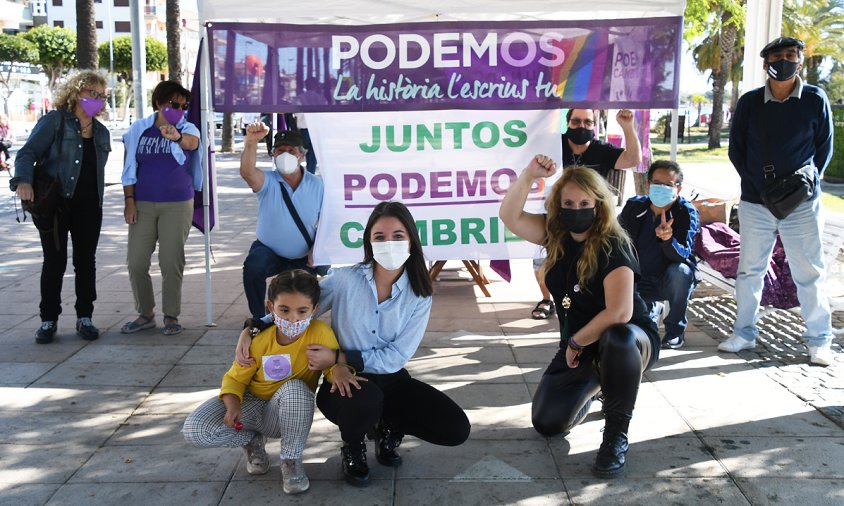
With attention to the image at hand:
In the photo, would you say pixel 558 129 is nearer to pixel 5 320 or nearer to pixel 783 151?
pixel 783 151

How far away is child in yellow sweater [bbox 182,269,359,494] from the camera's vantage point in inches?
141

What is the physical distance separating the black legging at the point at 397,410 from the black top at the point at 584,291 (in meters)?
0.76

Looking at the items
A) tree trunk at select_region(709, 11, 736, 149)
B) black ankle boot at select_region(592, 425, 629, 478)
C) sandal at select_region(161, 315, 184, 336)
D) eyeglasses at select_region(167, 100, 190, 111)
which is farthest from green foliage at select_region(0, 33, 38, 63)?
black ankle boot at select_region(592, 425, 629, 478)

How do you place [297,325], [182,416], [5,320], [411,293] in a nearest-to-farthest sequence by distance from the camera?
[297,325]
[411,293]
[182,416]
[5,320]

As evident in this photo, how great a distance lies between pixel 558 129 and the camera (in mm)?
6062

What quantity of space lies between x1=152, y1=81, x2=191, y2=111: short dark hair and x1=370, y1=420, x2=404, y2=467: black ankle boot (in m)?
3.23

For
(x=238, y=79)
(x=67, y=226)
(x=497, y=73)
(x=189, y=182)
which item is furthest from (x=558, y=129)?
(x=67, y=226)

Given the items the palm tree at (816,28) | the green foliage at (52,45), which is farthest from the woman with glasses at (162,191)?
the green foliage at (52,45)

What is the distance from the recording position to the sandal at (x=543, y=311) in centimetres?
674

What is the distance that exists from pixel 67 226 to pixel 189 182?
0.90 meters

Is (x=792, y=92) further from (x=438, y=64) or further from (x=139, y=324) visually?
(x=139, y=324)

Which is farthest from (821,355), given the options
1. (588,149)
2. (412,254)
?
(412,254)

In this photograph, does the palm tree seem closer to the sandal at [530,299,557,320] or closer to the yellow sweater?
the sandal at [530,299,557,320]

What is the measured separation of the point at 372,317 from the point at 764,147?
3145mm
